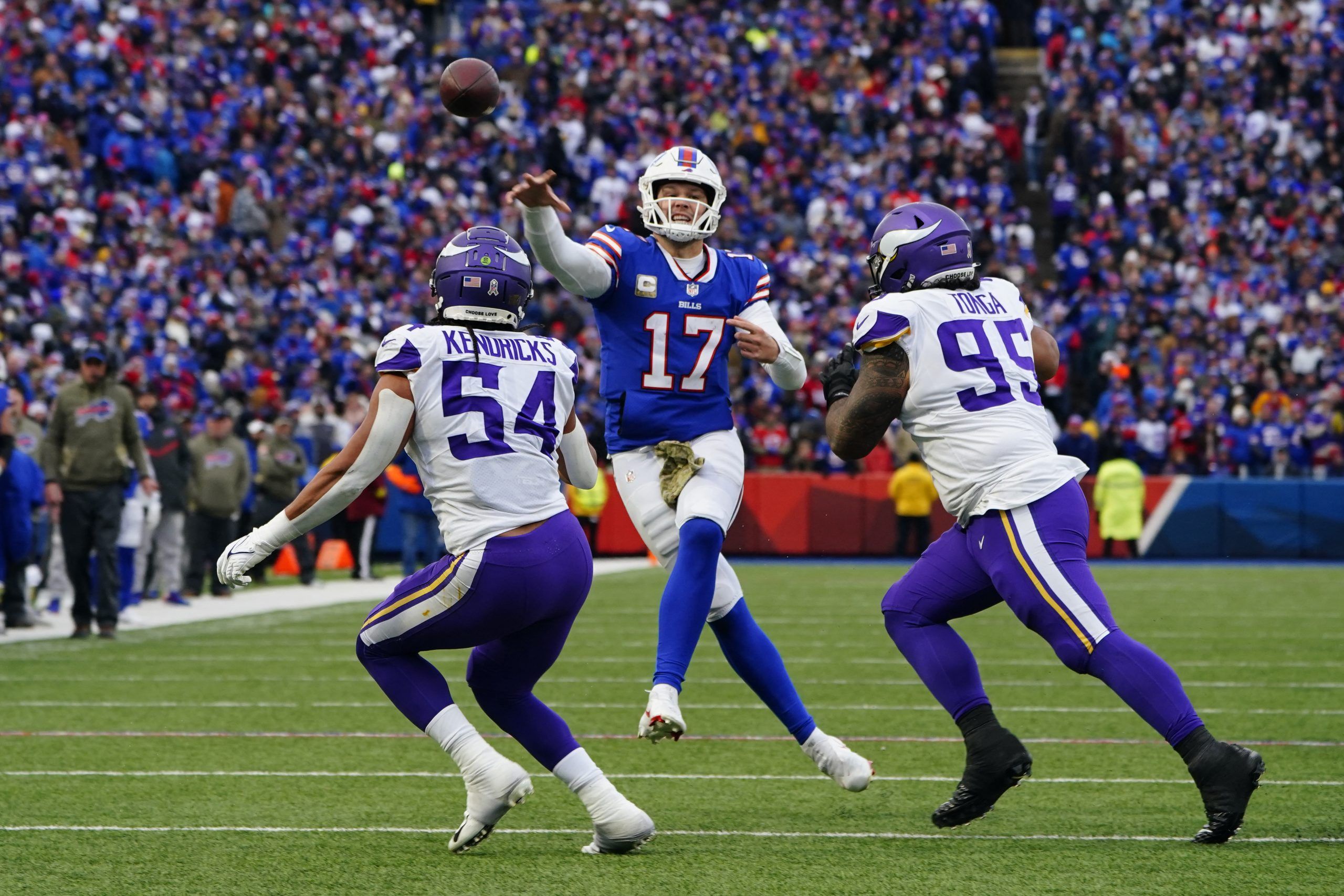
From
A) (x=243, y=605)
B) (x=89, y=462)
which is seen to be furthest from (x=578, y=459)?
(x=243, y=605)

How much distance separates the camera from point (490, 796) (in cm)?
478

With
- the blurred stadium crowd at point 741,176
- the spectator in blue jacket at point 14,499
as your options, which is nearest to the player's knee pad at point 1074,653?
the spectator in blue jacket at point 14,499

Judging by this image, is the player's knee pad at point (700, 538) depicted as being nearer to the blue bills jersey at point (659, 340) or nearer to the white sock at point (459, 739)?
the blue bills jersey at point (659, 340)

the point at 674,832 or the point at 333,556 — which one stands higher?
the point at 674,832

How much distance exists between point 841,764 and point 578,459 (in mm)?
1238

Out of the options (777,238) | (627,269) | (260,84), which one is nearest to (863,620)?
(627,269)

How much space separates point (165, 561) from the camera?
13.9 metres

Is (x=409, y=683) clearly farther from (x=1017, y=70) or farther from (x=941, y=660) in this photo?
(x=1017, y=70)

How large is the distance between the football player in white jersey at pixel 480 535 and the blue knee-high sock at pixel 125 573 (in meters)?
8.38

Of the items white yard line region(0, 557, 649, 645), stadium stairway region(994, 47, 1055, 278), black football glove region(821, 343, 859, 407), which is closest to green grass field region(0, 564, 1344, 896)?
white yard line region(0, 557, 649, 645)

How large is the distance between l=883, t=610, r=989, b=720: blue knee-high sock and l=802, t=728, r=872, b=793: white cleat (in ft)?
1.12

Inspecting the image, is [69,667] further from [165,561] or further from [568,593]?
[568,593]

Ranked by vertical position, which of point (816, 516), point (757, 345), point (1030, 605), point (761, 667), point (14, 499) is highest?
point (757, 345)

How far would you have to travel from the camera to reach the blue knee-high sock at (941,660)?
17.0 feet
